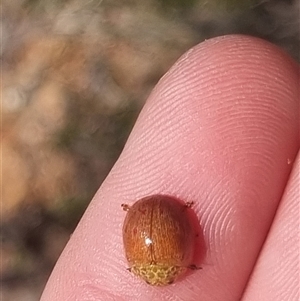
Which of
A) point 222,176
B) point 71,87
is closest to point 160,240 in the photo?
point 222,176

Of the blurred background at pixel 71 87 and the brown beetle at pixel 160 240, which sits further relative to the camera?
the blurred background at pixel 71 87

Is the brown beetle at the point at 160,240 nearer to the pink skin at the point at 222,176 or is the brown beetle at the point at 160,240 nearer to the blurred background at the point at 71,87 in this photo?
the pink skin at the point at 222,176

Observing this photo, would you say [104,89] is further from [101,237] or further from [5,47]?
[101,237]

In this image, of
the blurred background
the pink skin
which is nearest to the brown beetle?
the pink skin

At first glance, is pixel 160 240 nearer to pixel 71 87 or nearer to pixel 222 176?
pixel 222 176

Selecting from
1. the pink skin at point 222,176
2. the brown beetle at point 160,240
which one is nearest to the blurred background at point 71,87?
the pink skin at point 222,176

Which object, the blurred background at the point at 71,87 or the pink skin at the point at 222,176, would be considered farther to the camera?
the blurred background at the point at 71,87
